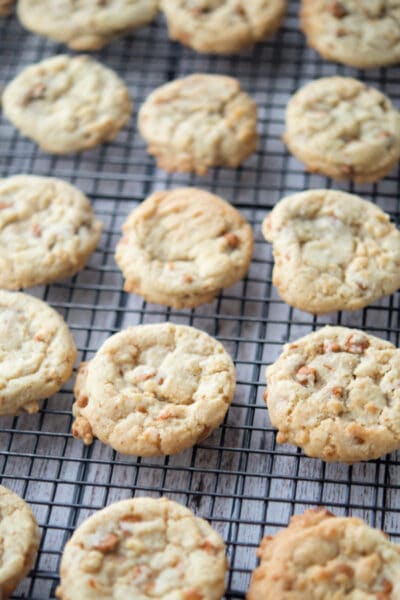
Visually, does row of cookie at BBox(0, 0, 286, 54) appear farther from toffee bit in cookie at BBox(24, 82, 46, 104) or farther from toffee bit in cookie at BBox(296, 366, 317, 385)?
toffee bit in cookie at BBox(296, 366, 317, 385)

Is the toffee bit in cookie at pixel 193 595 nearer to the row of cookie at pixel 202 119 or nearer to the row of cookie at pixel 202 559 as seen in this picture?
the row of cookie at pixel 202 559

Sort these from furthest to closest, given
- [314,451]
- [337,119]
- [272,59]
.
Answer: [272,59]
[337,119]
[314,451]

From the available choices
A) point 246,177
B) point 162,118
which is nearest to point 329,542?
point 246,177

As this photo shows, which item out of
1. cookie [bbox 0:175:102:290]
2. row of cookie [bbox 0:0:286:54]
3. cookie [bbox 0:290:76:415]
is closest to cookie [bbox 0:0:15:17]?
row of cookie [bbox 0:0:286:54]

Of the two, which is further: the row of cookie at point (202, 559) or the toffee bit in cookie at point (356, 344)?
the toffee bit in cookie at point (356, 344)

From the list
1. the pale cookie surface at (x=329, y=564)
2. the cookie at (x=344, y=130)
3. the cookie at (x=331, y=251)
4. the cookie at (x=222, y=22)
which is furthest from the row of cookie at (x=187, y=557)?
the cookie at (x=222, y=22)

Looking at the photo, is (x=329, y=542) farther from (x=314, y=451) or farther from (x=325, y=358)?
(x=325, y=358)
